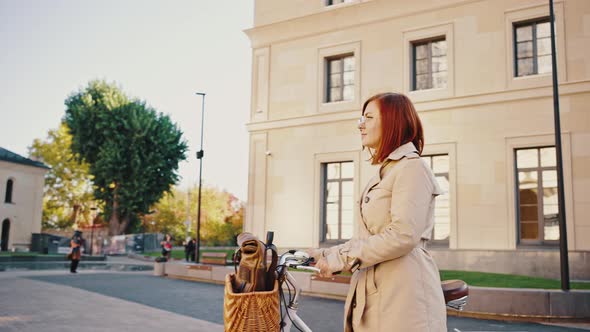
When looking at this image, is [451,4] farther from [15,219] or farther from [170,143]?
[15,219]

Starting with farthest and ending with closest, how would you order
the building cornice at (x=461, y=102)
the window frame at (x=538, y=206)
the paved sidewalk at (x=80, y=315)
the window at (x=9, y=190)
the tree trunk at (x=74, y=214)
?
the tree trunk at (x=74, y=214) < the window at (x=9, y=190) < the window frame at (x=538, y=206) < the building cornice at (x=461, y=102) < the paved sidewalk at (x=80, y=315)

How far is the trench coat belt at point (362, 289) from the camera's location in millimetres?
2799

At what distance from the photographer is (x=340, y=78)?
23234 millimetres

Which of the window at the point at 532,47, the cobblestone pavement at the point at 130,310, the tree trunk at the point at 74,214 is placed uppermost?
the window at the point at 532,47

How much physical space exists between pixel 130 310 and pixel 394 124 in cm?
1057

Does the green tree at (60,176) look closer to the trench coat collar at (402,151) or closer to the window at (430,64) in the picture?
the window at (430,64)

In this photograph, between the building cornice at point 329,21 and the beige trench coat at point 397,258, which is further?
the building cornice at point 329,21

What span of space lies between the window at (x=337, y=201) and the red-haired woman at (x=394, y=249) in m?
19.2

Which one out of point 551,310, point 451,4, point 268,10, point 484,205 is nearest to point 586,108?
point 484,205

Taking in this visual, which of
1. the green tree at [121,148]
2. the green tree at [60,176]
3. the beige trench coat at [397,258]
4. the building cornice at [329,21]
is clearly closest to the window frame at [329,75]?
the building cornice at [329,21]

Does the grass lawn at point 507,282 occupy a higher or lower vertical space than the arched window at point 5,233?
lower

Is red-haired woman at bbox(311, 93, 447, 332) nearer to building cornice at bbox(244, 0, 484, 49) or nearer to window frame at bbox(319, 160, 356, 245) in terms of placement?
building cornice at bbox(244, 0, 484, 49)

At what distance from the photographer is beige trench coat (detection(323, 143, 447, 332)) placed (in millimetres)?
2668

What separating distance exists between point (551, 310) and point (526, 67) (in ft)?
→ 33.6
